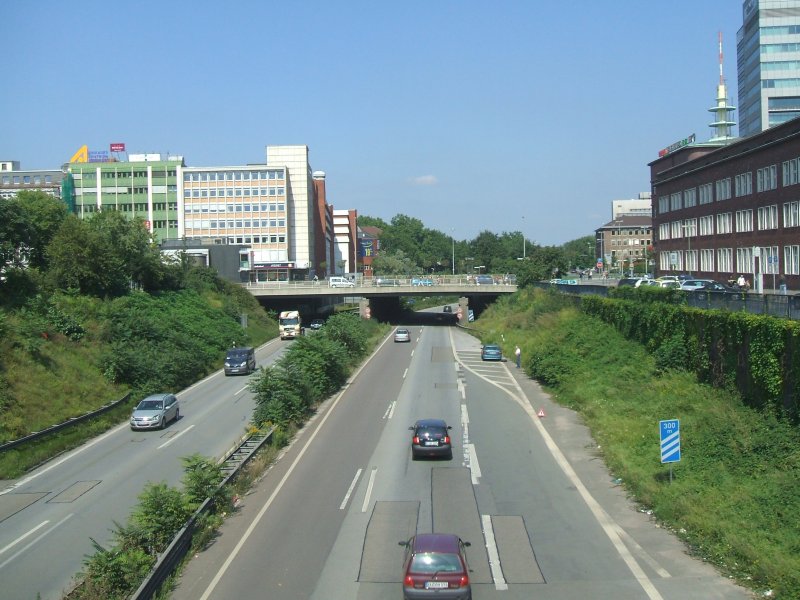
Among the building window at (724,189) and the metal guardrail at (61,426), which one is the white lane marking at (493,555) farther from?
the building window at (724,189)

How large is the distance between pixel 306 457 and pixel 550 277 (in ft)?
227

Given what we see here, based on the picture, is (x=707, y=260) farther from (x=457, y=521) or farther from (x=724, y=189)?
(x=457, y=521)

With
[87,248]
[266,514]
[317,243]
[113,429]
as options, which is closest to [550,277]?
[317,243]

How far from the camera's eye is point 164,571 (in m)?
16.5

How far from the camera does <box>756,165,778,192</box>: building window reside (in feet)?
189

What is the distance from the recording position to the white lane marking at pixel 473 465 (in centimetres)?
2609

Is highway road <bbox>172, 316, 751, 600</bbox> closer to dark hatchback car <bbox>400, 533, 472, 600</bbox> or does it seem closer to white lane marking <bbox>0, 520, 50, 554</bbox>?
dark hatchback car <bbox>400, 533, 472, 600</bbox>

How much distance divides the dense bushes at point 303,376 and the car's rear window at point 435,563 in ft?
59.5

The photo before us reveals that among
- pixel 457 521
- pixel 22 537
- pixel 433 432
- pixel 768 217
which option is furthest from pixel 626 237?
pixel 22 537

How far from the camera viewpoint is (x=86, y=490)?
26062 mm

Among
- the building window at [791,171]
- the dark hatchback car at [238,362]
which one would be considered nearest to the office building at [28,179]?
the dark hatchback car at [238,362]

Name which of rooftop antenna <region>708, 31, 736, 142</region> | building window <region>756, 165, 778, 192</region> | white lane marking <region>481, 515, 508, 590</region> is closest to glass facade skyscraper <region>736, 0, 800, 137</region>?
rooftop antenna <region>708, 31, 736, 142</region>

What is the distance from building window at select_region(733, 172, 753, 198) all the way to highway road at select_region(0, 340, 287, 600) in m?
43.3

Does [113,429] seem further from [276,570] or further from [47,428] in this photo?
[276,570]
